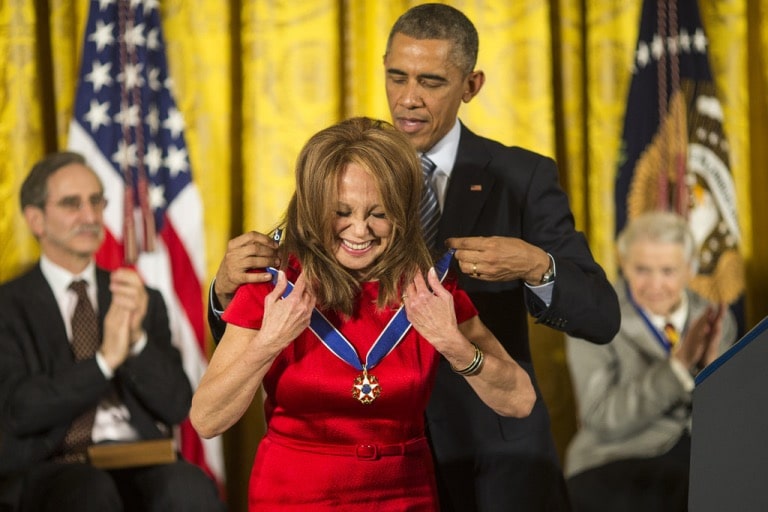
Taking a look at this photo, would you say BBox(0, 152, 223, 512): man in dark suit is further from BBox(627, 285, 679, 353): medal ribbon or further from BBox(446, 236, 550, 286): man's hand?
BBox(627, 285, 679, 353): medal ribbon

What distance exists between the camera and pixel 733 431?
5.39 feet

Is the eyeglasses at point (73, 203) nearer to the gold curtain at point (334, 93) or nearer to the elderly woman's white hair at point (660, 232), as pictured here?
the gold curtain at point (334, 93)

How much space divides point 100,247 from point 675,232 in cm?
221

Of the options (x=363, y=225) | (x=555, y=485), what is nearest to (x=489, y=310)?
(x=555, y=485)

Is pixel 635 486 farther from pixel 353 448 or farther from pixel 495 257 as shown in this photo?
pixel 353 448

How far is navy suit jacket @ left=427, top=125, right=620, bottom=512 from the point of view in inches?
106

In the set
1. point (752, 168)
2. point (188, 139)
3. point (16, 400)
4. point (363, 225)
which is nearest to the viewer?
point (363, 225)

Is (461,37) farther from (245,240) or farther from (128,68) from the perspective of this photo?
(128,68)

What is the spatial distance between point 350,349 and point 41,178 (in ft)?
6.87

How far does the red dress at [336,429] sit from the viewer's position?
7.15 feet

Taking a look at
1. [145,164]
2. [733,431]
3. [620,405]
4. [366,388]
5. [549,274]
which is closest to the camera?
[733,431]

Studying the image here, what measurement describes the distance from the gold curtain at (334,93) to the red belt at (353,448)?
86.0 inches

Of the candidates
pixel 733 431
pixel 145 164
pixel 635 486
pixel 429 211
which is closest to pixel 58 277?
pixel 145 164

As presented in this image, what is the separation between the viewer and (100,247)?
407 centimetres
